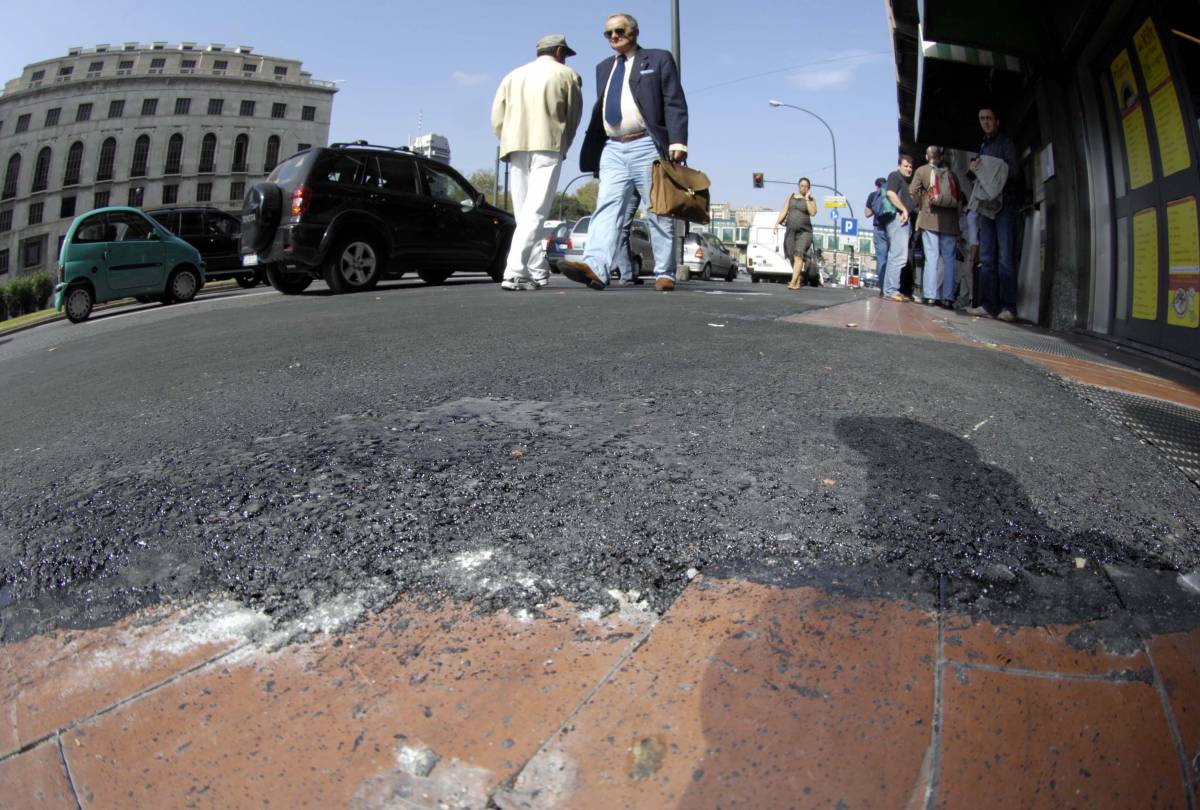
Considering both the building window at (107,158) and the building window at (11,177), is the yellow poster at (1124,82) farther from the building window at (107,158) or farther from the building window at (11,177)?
the building window at (11,177)

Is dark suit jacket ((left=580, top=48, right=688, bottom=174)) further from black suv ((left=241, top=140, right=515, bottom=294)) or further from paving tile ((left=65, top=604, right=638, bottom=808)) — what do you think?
paving tile ((left=65, top=604, right=638, bottom=808))

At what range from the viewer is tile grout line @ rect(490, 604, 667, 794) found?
3.79ft

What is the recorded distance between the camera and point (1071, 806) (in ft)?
3.66

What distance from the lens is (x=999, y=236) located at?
8289 mm

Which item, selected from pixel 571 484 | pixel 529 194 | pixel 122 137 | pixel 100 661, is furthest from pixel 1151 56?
pixel 122 137

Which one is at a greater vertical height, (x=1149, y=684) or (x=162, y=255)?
(x=162, y=255)

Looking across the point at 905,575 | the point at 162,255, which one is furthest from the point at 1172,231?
the point at 162,255

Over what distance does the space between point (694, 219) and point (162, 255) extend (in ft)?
34.2

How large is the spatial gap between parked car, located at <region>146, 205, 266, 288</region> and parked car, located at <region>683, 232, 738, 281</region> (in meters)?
12.2

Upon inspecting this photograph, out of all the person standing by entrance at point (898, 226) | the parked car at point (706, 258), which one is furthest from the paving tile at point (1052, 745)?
the parked car at point (706, 258)

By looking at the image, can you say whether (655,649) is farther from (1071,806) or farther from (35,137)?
(35,137)

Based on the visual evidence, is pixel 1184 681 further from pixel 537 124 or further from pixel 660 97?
pixel 537 124

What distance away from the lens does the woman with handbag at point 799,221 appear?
1449 cm

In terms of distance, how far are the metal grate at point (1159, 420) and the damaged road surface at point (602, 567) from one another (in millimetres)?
96
